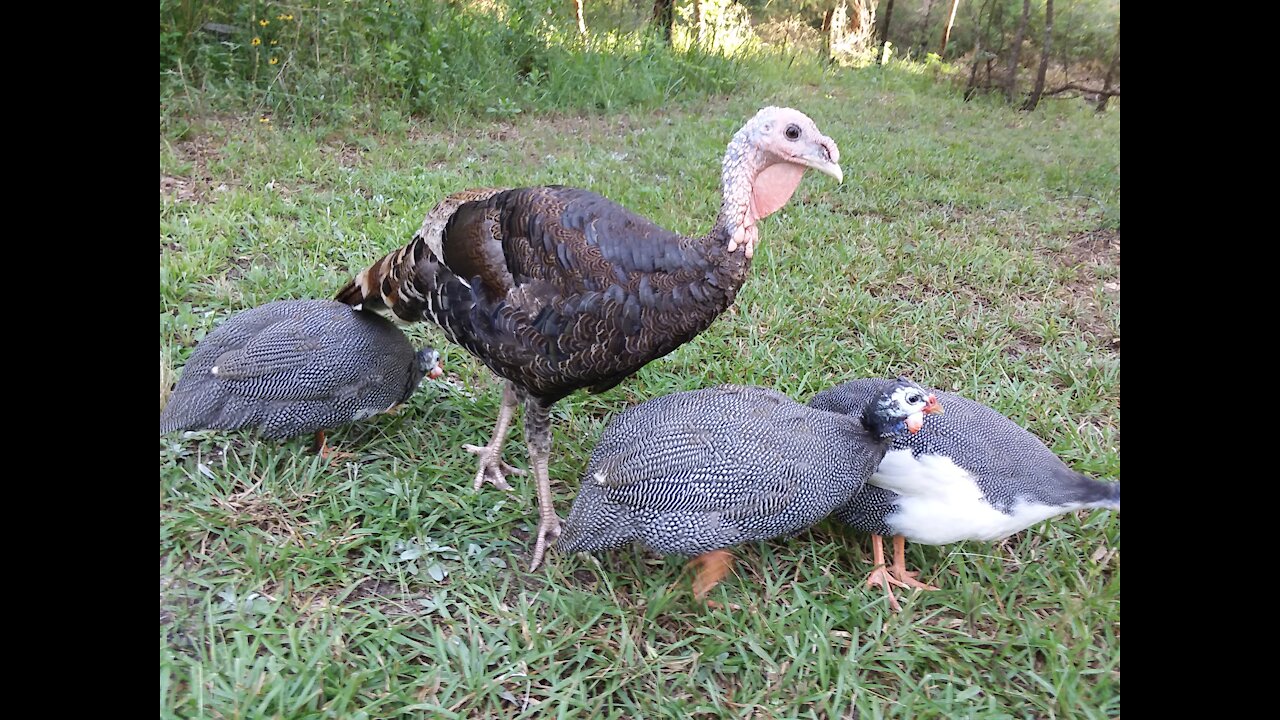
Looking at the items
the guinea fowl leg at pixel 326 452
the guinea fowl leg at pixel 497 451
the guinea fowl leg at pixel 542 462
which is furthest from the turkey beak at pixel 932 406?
the guinea fowl leg at pixel 326 452

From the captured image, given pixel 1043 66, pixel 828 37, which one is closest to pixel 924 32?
pixel 828 37

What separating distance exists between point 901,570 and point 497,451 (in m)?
1.58

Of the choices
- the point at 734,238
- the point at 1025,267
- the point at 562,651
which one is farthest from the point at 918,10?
the point at 562,651

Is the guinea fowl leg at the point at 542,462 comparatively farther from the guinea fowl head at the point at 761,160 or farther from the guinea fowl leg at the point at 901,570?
the guinea fowl leg at the point at 901,570

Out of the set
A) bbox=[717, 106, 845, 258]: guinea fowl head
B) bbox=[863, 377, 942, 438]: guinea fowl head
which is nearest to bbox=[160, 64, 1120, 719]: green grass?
bbox=[863, 377, 942, 438]: guinea fowl head

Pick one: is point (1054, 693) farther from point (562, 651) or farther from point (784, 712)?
point (562, 651)

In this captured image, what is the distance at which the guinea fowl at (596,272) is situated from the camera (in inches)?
93.3

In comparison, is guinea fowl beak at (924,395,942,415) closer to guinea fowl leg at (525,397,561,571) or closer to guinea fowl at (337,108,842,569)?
guinea fowl at (337,108,842,569)

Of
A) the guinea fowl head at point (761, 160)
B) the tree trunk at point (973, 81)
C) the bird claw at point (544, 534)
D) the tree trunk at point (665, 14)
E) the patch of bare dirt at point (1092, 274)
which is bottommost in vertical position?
the bird claw at point (544, 534)

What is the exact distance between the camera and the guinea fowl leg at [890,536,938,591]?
2.55m

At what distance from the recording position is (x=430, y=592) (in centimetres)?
244

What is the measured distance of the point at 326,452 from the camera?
2.96 meters

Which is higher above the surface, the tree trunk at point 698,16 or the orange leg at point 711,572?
the tree trunk at point 698,16

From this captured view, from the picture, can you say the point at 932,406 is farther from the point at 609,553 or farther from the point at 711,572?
the point at 609,553
